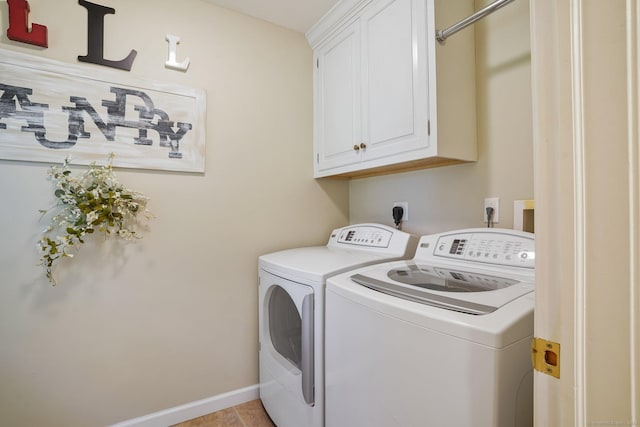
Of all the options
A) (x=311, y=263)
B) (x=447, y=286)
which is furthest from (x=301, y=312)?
(x=447, y=286)

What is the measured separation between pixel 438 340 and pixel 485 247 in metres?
0.66

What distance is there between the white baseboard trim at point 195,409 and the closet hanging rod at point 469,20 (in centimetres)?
219

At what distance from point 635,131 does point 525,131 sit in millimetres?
1075

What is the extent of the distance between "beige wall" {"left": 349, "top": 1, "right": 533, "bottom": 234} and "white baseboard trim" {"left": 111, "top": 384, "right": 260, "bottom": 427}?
1.49 metres

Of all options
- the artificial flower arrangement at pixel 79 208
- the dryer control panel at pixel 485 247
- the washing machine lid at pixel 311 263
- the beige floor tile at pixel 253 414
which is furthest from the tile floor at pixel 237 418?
the dryer control panel at pixel 485 247

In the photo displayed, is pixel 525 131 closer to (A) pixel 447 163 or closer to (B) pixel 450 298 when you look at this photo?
(A) pixel 447 163

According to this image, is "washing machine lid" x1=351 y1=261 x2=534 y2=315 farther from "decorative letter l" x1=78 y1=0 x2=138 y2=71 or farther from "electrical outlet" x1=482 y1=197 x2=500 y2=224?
"decorative letter l" x1=78 y1=0 x2=138 y2=71

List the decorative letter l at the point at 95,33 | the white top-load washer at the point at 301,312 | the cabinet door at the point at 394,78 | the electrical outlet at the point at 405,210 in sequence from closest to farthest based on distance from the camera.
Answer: the white top-load washer at the point at 301,312
the cabinet door at the point at 394,78
the decorative letter l at the point at 95,33
the electrical outlet at the point at 405,210

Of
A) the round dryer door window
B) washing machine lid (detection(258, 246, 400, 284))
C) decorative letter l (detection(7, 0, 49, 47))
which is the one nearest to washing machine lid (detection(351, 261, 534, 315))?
washing machine lid (detection(258, 246, 400, 284))

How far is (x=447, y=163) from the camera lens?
61.7 inches

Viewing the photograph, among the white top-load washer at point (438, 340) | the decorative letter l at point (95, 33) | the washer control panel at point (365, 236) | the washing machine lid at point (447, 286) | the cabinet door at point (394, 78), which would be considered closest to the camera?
the white top-load washer at point (438, 340)

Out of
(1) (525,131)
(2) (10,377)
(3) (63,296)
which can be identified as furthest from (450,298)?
(2) (10,377)

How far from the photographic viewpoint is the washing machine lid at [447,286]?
31.8 inches

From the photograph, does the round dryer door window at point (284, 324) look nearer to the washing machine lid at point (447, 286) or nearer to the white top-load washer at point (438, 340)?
the white top-load washer at point (438, 340)
